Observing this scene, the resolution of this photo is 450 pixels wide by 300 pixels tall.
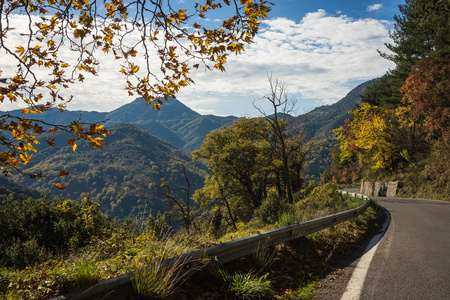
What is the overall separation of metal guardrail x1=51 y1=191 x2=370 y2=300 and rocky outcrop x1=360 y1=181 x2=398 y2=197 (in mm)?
24034

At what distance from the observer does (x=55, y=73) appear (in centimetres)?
407

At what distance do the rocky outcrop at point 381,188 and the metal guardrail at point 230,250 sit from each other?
78.9 ft

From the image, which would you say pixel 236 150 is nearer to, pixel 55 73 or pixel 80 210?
pixel 80 210

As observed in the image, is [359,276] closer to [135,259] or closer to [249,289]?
[249,289]

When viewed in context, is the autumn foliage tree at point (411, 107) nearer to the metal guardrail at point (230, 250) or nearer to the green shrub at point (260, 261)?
the metal guardrail at point (230, 250)

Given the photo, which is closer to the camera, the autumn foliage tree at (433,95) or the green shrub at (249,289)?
the green shrub at (249,289)

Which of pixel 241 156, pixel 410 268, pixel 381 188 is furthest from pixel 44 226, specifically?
pixel 381 188

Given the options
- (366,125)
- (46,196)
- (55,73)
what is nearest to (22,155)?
(55,73)

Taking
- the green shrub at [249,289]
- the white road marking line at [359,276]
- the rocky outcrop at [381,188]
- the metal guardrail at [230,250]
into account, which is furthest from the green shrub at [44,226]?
the rocky outcrop at [381,188]

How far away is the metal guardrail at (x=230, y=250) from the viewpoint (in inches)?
100

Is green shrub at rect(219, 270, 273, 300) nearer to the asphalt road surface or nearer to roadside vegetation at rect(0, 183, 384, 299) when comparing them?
roadside vegetation at rect(0, 183, 384, 299)

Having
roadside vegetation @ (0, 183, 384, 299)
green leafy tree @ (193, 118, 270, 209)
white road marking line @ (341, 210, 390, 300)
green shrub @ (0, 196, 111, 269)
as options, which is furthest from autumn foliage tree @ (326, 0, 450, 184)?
green shrub @ (0, 196, 111, 269)

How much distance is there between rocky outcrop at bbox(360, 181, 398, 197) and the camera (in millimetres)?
27822

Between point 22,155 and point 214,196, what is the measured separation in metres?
27.3
